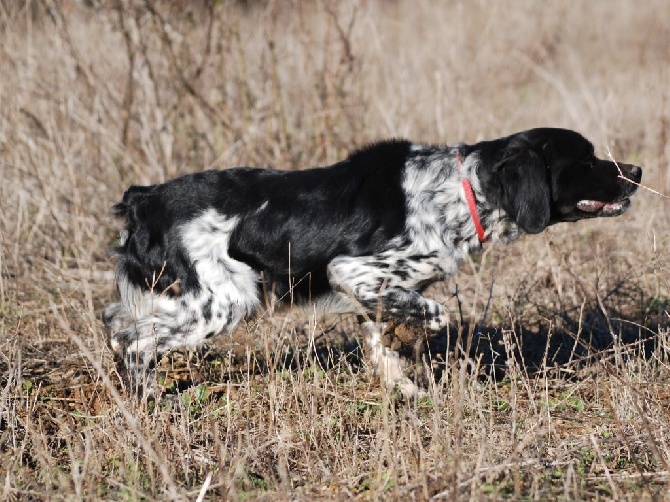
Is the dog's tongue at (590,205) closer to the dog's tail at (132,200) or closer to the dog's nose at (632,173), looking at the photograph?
the dog's nose at (632,173)

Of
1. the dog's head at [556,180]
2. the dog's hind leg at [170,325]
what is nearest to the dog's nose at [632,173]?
the dog's head at [556,180]

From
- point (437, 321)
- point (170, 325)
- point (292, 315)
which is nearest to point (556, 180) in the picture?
point (437, 321)

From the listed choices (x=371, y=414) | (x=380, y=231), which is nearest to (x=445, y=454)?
(x=371, y=414)

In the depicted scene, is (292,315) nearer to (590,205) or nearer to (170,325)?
(170,325)

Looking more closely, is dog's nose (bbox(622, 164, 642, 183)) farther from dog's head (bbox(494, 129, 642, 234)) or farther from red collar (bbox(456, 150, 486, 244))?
red collar (bbox(456, 150, 486, 244))

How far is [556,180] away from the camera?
4.23 m

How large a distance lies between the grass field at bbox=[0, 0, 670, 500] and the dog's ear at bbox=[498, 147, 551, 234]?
0.33m

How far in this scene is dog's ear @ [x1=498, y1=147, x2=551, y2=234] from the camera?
409 centimetres

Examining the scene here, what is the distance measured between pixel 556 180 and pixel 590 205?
223 millimetres

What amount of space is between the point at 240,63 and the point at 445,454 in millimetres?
4438

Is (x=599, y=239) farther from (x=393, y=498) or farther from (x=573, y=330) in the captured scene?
(x=393, y=498)

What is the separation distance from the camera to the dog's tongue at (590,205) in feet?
14.1

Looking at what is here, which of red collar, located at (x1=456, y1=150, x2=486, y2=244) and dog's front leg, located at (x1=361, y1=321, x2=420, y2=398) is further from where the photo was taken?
Result: dog's front leg, located at (x1=361, y1=321, x2=420, y2=398)

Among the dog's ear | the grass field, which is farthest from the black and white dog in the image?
the grass field
